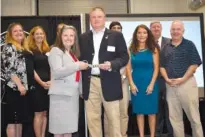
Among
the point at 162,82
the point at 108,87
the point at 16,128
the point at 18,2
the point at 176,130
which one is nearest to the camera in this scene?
the point at 108,87

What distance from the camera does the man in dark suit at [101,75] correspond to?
2.55 meters

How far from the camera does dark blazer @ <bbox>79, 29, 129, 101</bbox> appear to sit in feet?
8.39

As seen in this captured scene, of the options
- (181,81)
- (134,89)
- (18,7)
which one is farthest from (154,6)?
(134,89)

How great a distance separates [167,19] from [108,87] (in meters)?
1.95

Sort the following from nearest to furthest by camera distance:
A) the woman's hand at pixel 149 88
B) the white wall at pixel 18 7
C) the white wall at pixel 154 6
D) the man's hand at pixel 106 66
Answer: the man's hand at pixel 106 66, the woman's hand at pixel 149 88, the white wall at pixel 18 7, the white wall at pixel 154 6

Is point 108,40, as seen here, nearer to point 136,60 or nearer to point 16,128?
point 136,60

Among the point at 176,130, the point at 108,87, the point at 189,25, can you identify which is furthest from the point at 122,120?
the point at 189,25

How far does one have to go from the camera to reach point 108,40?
8.63 ft

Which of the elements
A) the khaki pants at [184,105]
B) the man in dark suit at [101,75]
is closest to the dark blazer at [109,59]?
the man in dark suit at [101,75]

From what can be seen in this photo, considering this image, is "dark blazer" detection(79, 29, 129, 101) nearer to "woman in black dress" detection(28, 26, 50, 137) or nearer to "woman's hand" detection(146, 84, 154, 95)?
"woman's hand" detection(146, 84, 154, 95)

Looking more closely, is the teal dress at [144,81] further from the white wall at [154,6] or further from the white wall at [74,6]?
the white wall at [74,6]

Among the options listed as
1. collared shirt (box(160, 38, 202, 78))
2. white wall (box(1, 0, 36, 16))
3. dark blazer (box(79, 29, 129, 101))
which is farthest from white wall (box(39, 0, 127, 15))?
dark blazer (box(79, 29, 129, 101))

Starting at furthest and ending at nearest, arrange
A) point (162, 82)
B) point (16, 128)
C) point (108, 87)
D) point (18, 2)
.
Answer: point (18, 2) → point (162, 82) → point (16, 128) → point (108, 87)

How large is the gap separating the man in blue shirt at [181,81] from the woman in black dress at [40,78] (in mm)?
1385
